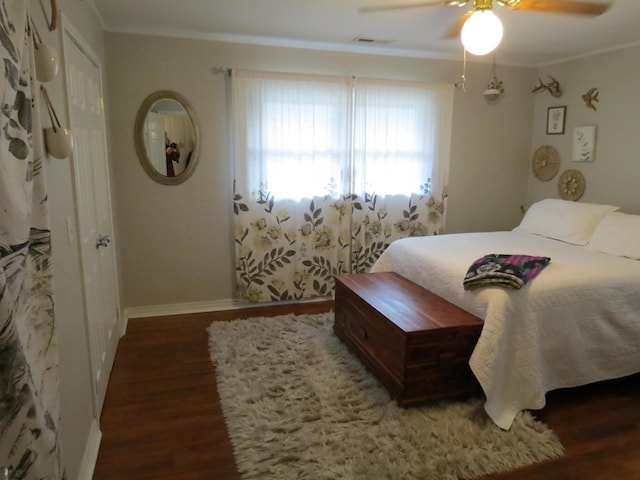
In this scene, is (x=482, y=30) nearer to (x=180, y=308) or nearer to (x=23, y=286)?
(x=23, y=286)

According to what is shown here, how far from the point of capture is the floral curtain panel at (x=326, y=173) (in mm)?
3727

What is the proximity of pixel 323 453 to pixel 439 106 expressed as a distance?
3.26 metres

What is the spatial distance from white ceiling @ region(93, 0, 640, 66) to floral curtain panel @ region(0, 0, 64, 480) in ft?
6.62

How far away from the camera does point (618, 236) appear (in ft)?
10.4

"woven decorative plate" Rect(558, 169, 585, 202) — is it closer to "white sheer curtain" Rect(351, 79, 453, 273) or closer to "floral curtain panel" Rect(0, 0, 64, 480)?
"white sheer curtain" Rect(351, 79, 453, 273)

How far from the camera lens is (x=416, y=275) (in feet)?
10.2

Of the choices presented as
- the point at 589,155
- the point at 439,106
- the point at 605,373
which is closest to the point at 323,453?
the point at 605,373

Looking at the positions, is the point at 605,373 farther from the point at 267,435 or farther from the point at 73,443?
the point at 73,443

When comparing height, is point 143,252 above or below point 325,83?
below

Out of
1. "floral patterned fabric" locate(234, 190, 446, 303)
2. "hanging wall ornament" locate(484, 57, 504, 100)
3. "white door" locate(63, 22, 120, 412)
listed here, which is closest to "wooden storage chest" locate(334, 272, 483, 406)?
"floral patterned fabric" locate(234, 190, 446, 303)

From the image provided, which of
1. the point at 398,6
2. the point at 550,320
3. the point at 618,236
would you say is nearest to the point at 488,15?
the point at 398,6

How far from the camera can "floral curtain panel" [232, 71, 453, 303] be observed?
12.2ft

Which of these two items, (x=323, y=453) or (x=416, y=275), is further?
(x=416, y=275)

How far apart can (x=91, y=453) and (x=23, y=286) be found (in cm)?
129
